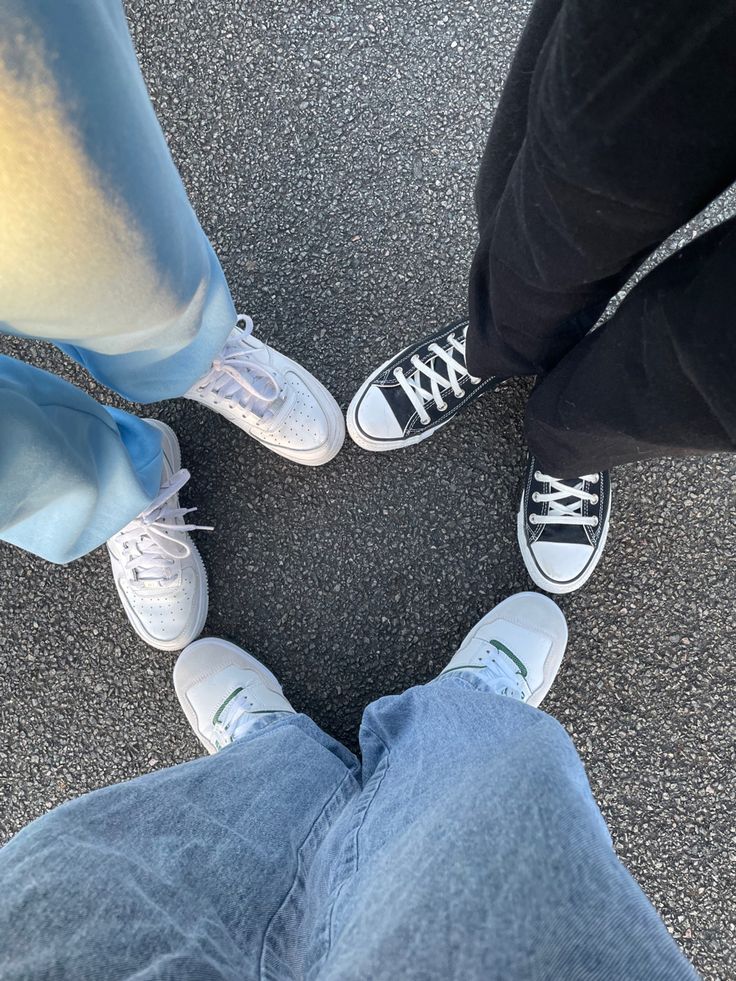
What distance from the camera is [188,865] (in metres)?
0.61

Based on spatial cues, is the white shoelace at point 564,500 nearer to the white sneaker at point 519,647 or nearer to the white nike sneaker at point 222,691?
the white sneaker at point 519,647

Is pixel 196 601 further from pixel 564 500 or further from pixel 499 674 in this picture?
pixel 564 500

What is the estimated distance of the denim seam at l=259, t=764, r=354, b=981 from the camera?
592 mm

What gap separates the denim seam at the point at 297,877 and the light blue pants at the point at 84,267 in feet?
1.54

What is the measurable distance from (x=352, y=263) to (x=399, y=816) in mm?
936

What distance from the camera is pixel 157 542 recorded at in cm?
107

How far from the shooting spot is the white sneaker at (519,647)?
1.05m

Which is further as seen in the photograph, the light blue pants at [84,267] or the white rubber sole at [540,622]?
the white rubber sole at [540,622]

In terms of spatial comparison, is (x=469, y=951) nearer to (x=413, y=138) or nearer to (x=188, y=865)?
(x=188, y=865)

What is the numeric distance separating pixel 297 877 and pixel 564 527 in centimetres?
69

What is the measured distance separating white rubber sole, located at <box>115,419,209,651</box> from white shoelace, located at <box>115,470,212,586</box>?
0.05 m

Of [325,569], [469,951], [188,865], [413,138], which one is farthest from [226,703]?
[413,138]

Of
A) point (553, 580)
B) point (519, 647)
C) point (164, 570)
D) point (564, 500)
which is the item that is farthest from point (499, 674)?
point (164, 570)

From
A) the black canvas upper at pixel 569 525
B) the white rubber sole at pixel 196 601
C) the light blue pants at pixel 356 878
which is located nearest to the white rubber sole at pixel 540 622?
the black canvas upper at pixel 569 525
